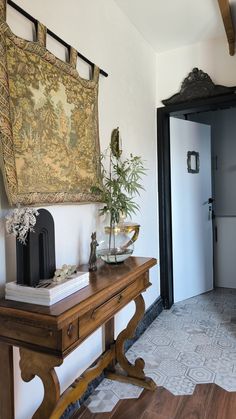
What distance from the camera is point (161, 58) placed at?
118 inches

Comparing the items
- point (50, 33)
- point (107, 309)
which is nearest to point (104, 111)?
point (50, 33)

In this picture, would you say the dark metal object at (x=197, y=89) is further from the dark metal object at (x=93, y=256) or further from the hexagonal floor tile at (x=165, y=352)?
the hexagonal floor tile at (x=165, y=352)

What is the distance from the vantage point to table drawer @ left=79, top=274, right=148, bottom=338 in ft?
3.79

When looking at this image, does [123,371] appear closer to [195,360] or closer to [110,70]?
[195,360]

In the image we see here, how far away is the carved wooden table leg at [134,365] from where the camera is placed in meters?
1.85

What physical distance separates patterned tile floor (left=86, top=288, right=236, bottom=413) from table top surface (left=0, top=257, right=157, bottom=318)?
2.58 ft

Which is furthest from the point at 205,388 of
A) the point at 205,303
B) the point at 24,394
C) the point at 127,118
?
the point at 127,118

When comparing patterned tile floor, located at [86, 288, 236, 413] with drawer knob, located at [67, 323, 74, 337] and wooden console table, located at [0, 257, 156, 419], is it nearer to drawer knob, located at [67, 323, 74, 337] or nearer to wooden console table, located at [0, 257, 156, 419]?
wooden console table, located at [0, 257, 156, 419]

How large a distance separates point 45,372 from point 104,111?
158 cm

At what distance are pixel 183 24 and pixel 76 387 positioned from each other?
8.95 feet

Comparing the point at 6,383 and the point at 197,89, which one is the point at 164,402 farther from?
the point at 197,89

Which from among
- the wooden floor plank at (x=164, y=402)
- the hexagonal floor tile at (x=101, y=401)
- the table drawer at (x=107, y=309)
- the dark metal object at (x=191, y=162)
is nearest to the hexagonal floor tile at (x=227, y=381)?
the wooden floor plank at (x=164, y=402)

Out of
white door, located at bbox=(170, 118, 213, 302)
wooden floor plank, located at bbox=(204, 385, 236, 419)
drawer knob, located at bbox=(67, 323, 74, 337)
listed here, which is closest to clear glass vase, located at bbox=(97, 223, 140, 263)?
drawer knob, located at bbox=(67, 323, 74, 337)

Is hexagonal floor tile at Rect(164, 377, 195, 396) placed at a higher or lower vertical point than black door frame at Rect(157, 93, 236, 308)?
lower
